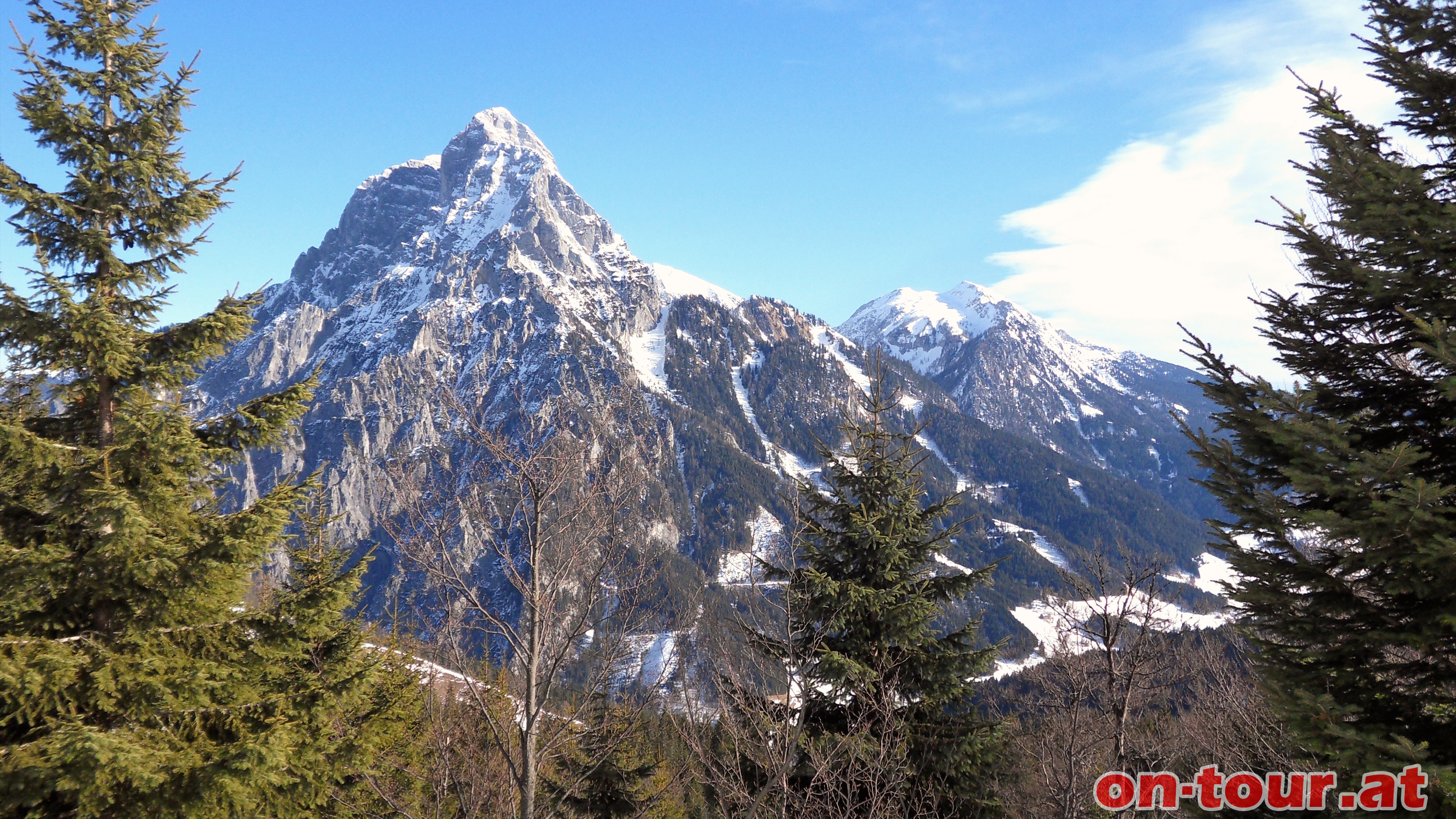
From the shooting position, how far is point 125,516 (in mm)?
6566

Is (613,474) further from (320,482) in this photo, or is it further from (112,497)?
(112,497)

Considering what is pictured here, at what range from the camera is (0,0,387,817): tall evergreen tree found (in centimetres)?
648

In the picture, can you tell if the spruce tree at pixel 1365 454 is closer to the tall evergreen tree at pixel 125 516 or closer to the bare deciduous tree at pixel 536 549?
the bare deciduous tree at pixel 536 549

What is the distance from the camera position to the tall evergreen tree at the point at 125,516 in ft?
21.3

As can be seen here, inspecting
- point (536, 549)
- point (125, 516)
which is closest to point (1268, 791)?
point (536, 549)

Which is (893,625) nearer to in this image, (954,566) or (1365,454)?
(1365,454)

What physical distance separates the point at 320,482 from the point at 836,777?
7.81 m

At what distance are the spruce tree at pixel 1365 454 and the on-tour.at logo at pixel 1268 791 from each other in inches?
6.7

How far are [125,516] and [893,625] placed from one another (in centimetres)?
1047

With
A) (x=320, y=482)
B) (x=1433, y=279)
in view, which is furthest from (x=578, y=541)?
(x=1433, y=279)

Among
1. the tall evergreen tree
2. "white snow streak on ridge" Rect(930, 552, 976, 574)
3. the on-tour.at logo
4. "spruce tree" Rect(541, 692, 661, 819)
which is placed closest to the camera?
the on-tour.at logo

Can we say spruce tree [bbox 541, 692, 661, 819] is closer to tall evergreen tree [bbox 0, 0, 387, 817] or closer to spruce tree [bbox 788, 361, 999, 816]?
spruce tree [bbox 788, 361, 999, 816]

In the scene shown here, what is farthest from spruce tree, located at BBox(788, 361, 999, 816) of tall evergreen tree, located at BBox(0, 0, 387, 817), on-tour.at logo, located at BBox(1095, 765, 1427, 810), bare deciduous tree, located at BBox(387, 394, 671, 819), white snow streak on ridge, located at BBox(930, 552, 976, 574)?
tall evergreen tree, located at BBox(0, 0, 387, 817)

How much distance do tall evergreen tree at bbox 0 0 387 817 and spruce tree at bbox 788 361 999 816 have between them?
23.7ft
